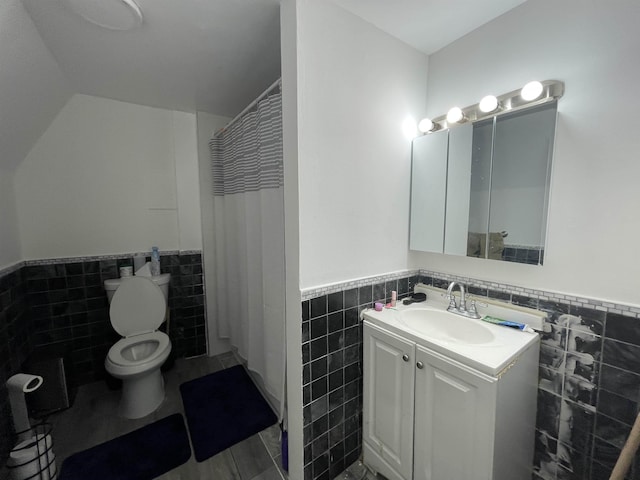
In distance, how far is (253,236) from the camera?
1747mm

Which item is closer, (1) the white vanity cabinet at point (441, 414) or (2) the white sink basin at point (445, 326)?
(1) the white vanity cabinet at point (441, 414)

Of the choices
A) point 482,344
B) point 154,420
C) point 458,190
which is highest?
point 458,190

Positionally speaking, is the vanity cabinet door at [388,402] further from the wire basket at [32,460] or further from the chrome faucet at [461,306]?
the wire basket at [32,460]

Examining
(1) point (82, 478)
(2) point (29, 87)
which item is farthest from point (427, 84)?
(1) point (82, 478)

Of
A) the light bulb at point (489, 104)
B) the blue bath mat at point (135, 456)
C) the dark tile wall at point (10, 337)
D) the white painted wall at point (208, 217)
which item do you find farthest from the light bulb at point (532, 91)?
the dark tile wall at point (10, 337)

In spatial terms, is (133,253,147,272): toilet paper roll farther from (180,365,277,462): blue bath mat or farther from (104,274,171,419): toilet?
(180,365,277,462): blue bath mat

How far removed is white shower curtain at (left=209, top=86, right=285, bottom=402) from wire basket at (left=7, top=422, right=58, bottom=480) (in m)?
1.07

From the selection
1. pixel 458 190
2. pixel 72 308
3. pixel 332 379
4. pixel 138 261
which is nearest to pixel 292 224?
pixel 332 379

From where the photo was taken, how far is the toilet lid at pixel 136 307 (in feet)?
6.42

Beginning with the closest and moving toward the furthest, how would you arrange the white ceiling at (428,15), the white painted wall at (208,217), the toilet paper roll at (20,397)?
the white ceiling at (428,15) → the toilet paper roll at (20,397) → the white painted wall at (208,217)

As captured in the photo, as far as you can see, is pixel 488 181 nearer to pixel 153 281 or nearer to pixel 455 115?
pixel 455 115

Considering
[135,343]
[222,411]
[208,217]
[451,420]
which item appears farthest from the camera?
[208,217]

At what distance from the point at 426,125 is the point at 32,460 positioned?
8.87 ft

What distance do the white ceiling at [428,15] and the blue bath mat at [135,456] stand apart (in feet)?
8.51
